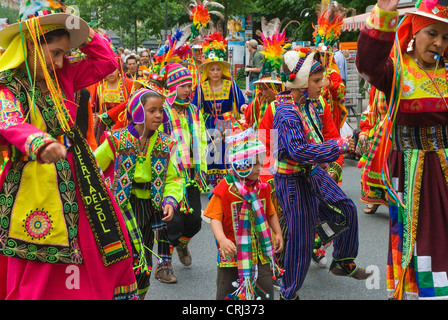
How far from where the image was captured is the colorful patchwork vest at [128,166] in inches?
172

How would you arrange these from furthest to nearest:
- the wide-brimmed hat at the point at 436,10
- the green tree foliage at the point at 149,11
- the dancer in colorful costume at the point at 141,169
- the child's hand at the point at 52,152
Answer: the green tree foliage at the point at 149,11, the dancer in colorful costume at the point at 141,169, the wide-brimmed hat at the point at 436,10, the child's hand at the point at 52,152

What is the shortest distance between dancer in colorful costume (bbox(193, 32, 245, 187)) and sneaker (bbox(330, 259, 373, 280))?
7.89 feet

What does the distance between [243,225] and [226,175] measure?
1.24 ft

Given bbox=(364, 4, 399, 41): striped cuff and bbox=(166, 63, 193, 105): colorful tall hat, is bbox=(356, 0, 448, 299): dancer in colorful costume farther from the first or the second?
bbox=(166, 63, 193, 105): colorful tall hat

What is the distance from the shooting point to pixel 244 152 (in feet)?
13.3

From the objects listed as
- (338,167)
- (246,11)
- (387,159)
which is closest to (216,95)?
(338,167)

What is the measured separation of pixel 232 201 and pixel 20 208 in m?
1.40

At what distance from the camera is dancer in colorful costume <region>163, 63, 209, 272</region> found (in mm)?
6004

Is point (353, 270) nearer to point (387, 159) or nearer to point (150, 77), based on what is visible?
point (387, 159)

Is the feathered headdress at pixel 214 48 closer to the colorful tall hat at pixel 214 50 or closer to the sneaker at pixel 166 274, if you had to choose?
the colorful tall hat at pixel 214 50

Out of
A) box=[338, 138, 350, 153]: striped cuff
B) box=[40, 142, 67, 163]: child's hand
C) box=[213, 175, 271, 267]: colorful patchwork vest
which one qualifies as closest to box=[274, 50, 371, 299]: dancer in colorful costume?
box=[338, 138, 350, 153]: striped cuff

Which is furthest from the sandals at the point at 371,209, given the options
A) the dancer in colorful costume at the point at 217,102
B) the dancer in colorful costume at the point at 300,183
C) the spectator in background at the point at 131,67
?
the spectator in background at the point at 131,67

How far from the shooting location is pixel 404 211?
150 inches

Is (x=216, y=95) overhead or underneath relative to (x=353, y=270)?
overhead
